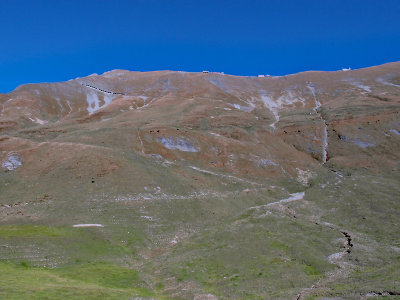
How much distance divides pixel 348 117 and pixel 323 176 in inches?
2254

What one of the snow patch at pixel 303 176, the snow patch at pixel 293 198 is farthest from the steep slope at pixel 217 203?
the snow patch at pixel 293 198

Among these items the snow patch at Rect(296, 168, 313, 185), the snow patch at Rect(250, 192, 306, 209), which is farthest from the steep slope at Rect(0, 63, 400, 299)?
the snow patch at Rect(250, 192, 306, 209)

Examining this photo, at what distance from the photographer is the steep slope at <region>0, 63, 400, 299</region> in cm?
4416

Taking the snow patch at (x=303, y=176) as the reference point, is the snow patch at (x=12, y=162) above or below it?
above

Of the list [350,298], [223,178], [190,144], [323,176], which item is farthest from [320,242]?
[190,144]

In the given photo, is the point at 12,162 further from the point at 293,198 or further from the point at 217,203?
the point at 293,198

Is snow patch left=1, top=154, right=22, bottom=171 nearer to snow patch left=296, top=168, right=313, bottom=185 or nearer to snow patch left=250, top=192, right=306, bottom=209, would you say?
snow patch left=250, top=192, right=306, bottom=209

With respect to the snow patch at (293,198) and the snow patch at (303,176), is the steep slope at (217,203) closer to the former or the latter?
the snow patch at (303,176)

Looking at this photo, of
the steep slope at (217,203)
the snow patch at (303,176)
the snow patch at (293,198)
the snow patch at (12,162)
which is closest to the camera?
the steep slope at (217,203)

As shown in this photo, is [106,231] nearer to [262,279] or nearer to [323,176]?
[262,279]

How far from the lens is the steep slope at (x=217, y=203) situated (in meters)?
44.2

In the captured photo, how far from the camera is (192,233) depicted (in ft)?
203

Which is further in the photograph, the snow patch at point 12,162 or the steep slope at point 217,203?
the snow patch at point 12,162

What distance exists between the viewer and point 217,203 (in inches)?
3140
